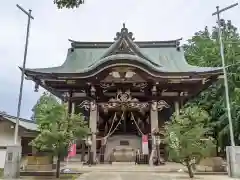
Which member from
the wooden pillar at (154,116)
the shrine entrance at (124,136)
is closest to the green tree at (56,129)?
the shrine entrance at (124,136)

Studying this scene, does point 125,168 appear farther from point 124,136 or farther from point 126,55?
point 126,55

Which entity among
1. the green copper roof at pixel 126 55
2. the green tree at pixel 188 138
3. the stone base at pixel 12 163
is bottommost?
the stone base at pixel 12 163

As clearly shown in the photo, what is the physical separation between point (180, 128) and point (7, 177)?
24.1 ft

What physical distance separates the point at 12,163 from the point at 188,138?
7.25 meters

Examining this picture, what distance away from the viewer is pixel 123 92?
16.4 metres

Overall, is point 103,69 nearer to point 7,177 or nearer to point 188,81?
point 188,81

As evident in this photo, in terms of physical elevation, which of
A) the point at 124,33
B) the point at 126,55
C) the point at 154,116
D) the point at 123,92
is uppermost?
the point at 124,33

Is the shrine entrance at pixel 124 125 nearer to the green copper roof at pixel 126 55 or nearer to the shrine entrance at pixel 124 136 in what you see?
the shrine entrance at pixel 124 136

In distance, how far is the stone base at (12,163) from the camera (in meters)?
10.2

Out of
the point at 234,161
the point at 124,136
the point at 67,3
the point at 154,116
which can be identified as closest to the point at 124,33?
the point at 154,116

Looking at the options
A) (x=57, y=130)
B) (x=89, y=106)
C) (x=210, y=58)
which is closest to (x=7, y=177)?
(x=57, y=130)

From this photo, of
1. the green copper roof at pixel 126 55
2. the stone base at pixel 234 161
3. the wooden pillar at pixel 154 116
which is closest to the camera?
the stone base at pixel 234 161

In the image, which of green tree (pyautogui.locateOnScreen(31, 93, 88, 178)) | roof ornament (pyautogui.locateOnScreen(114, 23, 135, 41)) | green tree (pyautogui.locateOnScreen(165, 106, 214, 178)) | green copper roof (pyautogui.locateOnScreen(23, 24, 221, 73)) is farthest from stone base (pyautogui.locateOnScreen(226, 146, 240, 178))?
roof ornament (pyautogui.locateOnScreen(114, 23, 135, 41))

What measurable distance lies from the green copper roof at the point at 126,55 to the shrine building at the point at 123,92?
0.25ft
